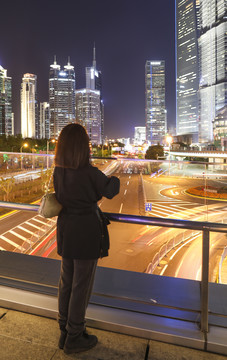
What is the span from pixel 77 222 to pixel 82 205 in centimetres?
11

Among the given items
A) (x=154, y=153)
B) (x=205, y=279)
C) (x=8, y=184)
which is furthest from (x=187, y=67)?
(x=205, y=279)

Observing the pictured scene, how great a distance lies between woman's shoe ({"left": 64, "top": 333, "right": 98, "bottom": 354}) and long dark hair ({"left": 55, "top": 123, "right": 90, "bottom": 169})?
1.14 m

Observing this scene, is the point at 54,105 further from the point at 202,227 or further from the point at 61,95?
the point at 202,227

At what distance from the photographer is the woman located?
1691 mm

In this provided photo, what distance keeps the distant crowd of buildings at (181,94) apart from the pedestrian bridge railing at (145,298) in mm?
85421

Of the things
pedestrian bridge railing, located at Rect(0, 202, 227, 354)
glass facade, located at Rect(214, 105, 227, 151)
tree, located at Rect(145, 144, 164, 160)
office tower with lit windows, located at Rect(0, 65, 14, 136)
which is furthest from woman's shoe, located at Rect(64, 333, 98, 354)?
office tower with lit windows, located at Rect(0, 65, 14, 136)

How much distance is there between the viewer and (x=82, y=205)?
170 centimetres

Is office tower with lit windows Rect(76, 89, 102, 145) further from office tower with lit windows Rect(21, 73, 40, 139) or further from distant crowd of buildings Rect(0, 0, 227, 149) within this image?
office tower with lit windows Rect(21, 73, 40, 139)

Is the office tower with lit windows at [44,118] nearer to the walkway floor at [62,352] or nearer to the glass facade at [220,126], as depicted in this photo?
the glass facade at [220,126]

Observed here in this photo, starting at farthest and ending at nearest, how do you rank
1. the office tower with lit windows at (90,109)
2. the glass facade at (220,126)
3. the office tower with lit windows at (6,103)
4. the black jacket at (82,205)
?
the office tower with lit windows at (90,109), the office tower with lit windows at (6,103), the glass facade at (220,126), the black jacket at (82,205)

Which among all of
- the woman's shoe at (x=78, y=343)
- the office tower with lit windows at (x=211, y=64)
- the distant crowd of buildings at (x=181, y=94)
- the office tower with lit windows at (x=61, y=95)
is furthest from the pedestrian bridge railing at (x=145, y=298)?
the office tower with lit windows at (x=61, y=95)

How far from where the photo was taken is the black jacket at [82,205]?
1685 millimetres

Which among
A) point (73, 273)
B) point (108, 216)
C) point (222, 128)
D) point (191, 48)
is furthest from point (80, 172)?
point (191, 48)

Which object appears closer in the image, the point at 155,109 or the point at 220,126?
the point at 220,126
